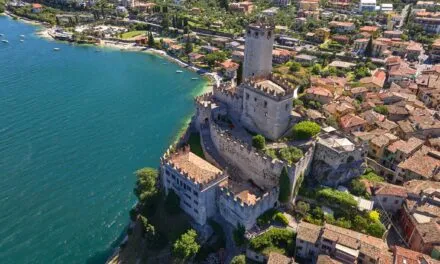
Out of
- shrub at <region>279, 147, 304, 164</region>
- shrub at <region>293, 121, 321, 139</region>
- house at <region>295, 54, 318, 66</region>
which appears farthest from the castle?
house at <region>295, 54, 318, 66</region>

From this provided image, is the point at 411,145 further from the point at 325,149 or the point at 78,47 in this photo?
the point at 78,47

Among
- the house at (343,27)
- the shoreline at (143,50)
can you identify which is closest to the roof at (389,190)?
the shoreline at (143,50)

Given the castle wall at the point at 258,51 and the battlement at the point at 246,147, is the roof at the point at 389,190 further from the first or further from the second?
the castle wall at the point at 258,51

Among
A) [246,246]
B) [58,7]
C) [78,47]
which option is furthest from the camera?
[58,7]

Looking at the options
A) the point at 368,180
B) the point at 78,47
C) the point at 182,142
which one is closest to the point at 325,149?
the point at 368,180

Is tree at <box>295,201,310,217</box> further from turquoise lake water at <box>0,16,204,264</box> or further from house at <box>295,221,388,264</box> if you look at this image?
turquoise lake water at <box>0,16,204,264</box>

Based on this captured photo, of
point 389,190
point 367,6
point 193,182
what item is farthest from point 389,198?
point 367,6
